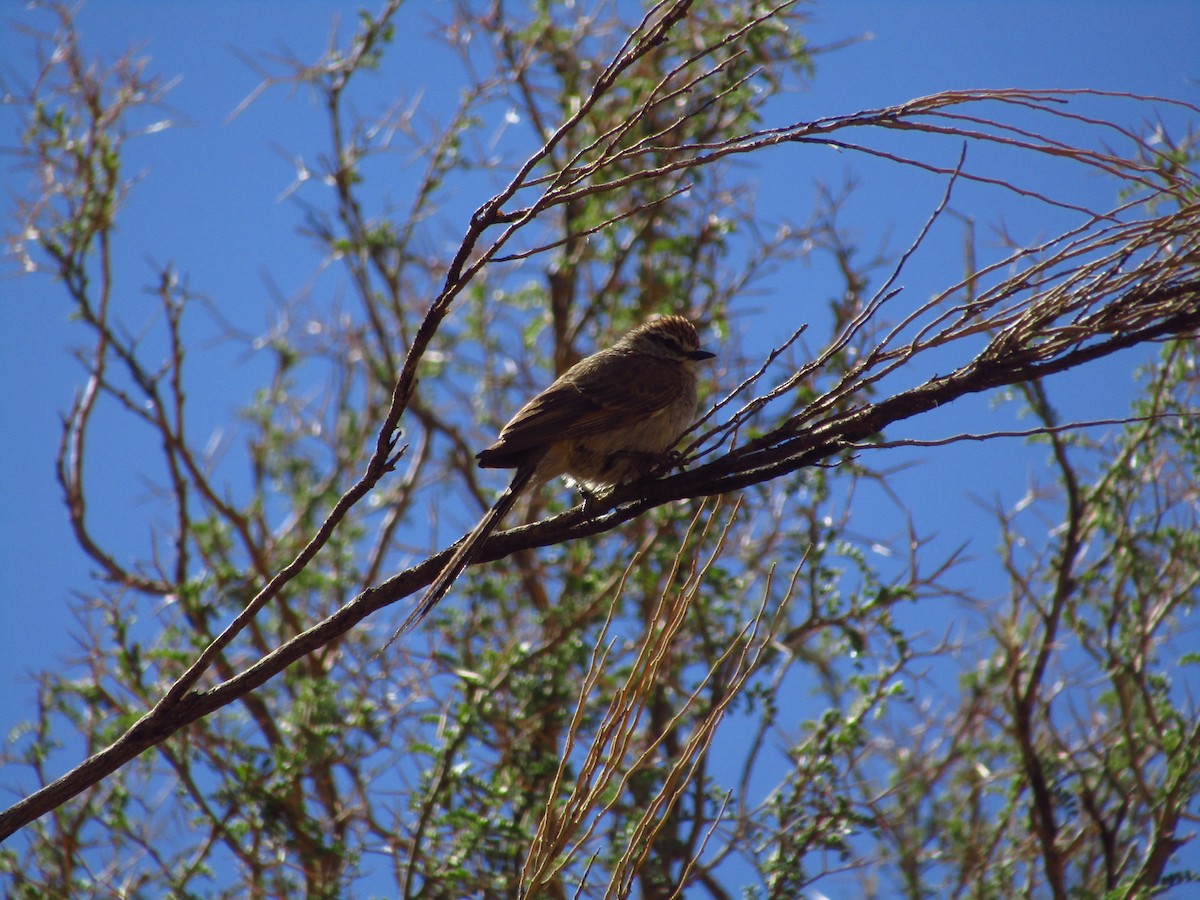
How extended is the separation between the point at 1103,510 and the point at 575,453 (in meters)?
2.83

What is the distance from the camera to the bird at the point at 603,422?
4590 mm

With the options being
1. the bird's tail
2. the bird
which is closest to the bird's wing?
the bird

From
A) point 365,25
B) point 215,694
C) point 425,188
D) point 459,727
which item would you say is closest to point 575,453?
point 459,727

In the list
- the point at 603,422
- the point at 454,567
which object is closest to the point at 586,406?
the point at 603,422

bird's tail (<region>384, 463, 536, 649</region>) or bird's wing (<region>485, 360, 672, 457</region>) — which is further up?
bird's wing (<region>485, 360, 672, 457</region>)

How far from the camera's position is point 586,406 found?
4859 mm

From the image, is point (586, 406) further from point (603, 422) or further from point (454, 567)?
point (454, 567)

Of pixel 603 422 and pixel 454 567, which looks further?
pixel 603 422

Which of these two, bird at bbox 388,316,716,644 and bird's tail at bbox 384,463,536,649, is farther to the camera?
bird at bbox 388,316,716,644

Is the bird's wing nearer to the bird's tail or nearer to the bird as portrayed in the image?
the bird

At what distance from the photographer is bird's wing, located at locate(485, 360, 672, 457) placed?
15.0 feet

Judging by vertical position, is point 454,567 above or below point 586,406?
below

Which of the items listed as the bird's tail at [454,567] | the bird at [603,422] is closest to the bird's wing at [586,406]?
the bird at [603,422]

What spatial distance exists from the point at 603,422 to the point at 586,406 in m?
0.11
